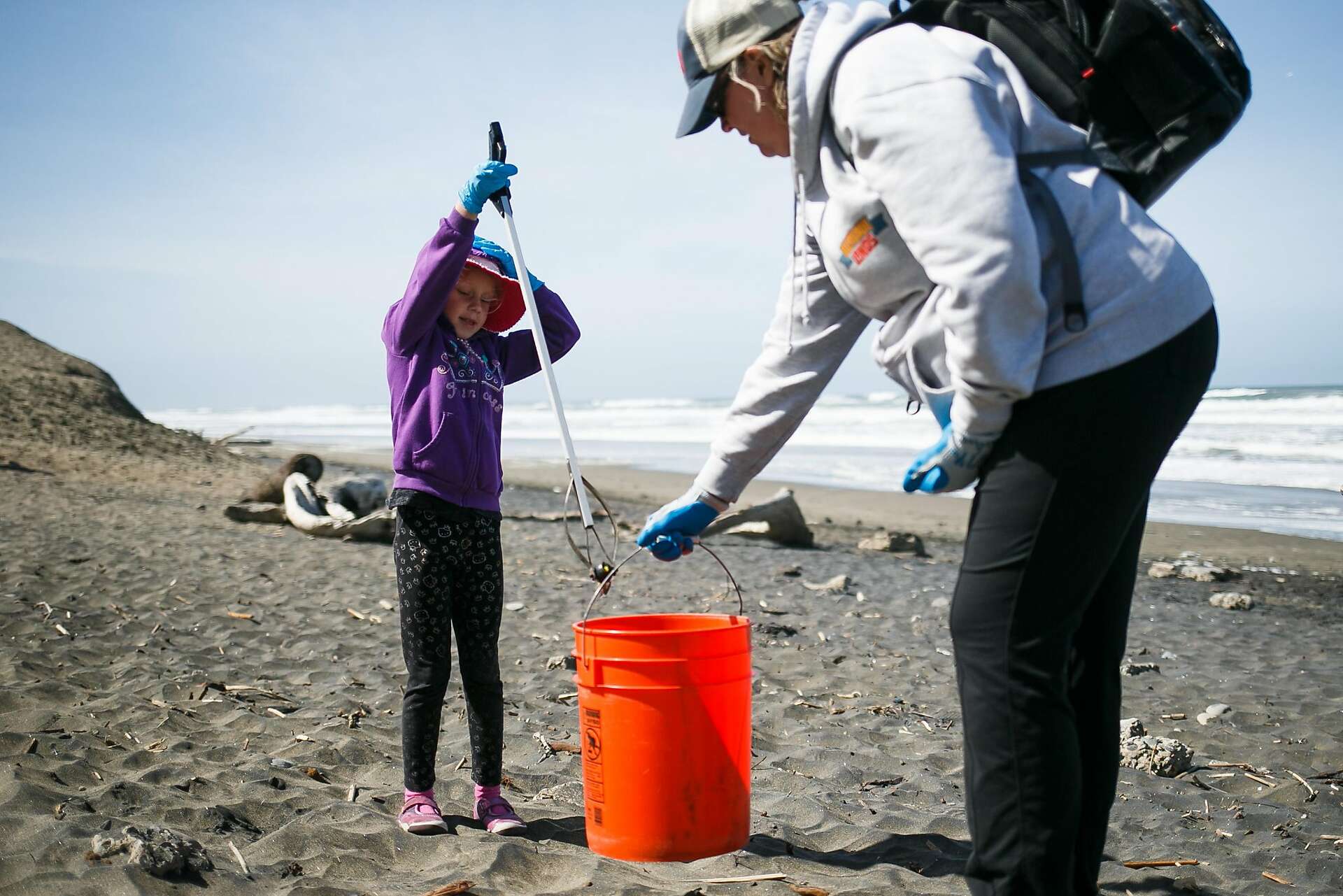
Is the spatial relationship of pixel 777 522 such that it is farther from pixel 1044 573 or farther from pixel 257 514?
pixel 1044 573

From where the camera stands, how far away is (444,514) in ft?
9.82

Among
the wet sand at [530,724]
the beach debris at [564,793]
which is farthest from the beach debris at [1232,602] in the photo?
the beach debris at [564,793]

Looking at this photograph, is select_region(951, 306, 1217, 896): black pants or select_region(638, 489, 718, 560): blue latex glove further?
select_region(638, 489, 718, 560): blue latex glove

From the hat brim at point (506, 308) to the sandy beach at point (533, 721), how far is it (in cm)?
149

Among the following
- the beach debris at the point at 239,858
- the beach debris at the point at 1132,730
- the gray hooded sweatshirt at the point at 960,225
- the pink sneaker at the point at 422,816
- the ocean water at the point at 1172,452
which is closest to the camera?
the gray hooded sweatshirt at the point at 960,225

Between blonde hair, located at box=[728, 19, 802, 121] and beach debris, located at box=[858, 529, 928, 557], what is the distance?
7023mm

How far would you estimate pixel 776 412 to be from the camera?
2.24 meters

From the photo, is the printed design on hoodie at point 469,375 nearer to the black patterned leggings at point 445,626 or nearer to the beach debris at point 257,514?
the black patterned leggings at point 445,626

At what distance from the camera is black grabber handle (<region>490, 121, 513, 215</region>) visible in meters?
3.16

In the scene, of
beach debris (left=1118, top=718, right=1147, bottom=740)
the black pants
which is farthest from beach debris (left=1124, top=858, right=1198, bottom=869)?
the black pants

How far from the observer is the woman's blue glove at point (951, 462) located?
5.51 ft

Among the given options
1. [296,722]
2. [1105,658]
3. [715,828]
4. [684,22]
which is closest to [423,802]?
[715,828]

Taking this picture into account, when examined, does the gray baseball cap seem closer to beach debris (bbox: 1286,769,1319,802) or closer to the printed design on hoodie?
the printed design on hoodie

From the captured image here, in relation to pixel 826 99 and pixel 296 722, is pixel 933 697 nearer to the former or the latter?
pixel 296 722
